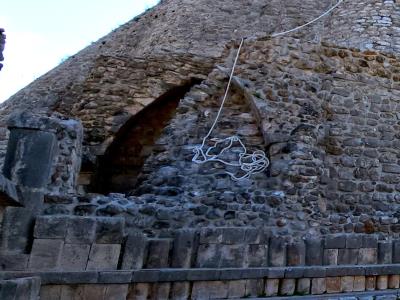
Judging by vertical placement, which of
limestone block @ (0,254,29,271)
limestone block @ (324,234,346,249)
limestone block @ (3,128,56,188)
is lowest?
limestone block @ (0,254,29,271)

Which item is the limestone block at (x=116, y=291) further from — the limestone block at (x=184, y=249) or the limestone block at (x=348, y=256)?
the limestone block at (x=348, y=256)

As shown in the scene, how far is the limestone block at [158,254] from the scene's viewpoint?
3492mm

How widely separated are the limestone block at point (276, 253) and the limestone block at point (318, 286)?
1.20 feet

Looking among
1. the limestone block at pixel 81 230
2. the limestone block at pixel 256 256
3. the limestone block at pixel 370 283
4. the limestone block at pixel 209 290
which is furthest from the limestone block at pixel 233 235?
the limestone block at pixel 370 283

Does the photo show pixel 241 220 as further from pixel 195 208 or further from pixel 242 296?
pixel 242 296

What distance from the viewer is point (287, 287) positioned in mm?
3926

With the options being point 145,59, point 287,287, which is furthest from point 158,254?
point 145,59

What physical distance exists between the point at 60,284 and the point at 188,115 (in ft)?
11.4

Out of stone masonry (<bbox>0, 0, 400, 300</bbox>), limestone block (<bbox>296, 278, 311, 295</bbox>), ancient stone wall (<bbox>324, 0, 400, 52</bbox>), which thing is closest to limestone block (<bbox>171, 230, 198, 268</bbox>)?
stone masonry (<bbox>0, 0, 400, 300</bbox>)

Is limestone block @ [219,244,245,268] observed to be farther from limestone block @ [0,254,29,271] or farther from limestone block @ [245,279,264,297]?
limestone block @ [0,254,29,271]

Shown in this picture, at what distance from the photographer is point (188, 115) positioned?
620 centimetres

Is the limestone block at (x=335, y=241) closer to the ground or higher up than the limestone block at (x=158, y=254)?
higher up

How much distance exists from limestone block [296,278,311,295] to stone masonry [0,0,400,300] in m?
0.01

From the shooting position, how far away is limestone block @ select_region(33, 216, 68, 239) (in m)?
3.17
